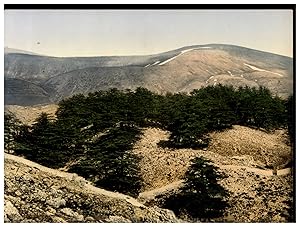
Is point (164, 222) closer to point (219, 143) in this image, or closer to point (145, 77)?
point (219, 143)

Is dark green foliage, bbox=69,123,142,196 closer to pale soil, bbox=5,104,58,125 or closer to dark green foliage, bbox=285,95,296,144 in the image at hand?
pale soil, bbox=5,104,58,125

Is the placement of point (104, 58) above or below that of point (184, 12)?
below

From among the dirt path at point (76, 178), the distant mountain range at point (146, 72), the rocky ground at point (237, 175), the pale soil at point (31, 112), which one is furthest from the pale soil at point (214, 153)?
the pale soil at point (31, 112)

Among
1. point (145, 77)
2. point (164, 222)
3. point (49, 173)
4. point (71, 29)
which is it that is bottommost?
point (164, 222)

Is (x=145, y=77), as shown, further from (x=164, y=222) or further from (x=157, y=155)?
(x=164, y=222)

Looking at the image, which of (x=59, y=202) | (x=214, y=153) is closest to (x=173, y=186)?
(x=214, y=153)

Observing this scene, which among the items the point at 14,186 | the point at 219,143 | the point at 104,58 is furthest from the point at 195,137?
the point at 14,186
